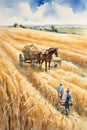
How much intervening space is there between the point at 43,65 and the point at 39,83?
0.14 meters

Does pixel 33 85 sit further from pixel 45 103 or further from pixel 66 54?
pixel 66 54

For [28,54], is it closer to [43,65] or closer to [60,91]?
[43,65]

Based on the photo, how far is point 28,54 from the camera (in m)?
2.85

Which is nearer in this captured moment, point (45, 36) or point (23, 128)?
Answer: point (23, 128)

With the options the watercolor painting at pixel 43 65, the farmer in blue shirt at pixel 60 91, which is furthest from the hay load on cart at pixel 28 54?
the farmer in blue shirt at pixel 60 91

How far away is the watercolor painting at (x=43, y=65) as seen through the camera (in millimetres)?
2727

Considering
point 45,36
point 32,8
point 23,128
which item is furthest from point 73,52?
point 23,128

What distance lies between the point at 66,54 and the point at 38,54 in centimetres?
21

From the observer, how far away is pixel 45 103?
275 centimetres

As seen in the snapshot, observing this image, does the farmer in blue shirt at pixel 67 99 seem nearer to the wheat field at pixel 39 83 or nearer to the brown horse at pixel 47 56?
the wheat field at pixel 39 83

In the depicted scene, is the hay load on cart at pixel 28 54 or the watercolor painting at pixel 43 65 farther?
the hay load on cart at pixel 28 54

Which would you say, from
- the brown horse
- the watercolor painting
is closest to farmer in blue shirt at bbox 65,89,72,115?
the watercolor painting

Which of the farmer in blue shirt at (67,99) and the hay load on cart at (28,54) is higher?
the hay load on cart at (28,54)

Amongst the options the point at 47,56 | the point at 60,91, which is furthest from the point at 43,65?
the point at 60,91
